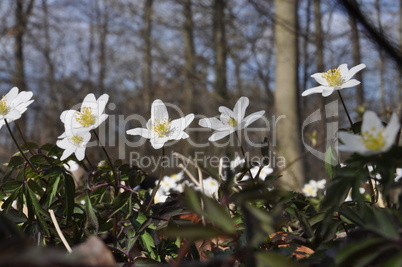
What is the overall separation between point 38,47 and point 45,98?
1.46m

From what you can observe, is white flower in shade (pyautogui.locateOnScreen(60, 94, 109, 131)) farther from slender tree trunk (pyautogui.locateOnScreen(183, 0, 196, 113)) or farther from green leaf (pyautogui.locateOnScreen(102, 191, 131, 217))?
slender tree trunk (pyautogui.locateOnScreen(183, 0, 196, 113))

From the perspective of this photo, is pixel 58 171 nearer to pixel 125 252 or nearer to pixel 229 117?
pixel 125 252

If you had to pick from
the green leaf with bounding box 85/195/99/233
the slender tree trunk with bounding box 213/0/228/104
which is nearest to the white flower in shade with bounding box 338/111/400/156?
the green leaf with bounding box 85/195/99/233

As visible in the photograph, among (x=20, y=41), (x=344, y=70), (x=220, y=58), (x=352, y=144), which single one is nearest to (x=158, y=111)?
(x=344, y=70)

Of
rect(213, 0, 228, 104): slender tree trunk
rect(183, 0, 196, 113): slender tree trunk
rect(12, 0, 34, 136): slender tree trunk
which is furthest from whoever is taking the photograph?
rect(12, 0, 34, 136): slender tree trunk

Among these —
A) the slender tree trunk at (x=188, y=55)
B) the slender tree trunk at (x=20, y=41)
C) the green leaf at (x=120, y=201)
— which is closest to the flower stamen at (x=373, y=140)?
the green leaf at (x=120, y=201)

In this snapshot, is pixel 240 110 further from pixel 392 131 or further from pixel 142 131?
pixel 392 131

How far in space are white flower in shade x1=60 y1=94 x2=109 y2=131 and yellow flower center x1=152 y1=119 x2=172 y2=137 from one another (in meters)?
0.12

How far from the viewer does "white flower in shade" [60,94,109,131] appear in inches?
30.3

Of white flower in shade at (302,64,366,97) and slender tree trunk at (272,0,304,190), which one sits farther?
slender tree trunk at (272,0,304,190)

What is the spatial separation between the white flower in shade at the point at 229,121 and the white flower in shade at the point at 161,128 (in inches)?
1.9

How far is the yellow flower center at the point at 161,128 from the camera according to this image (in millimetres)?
853

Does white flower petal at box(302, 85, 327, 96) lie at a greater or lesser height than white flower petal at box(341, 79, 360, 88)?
lesser

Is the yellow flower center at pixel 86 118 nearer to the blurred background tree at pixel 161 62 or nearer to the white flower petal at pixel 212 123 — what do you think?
the white flower petal at pixel 212 123
